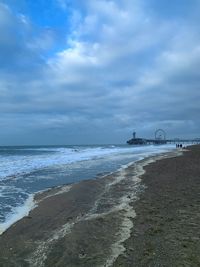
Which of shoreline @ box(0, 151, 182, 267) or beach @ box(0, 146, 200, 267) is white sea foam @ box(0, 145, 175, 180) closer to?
shoreline @ box(0, 151, 182, 267)

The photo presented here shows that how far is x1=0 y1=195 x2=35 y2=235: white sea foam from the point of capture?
31.9ft

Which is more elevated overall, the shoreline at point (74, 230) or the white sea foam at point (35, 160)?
the white sea foam at point (35, 160)

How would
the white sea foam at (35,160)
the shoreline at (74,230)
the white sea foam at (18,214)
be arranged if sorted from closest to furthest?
the shoreline at (74,230), the white sea foam at (18,214), the white sea foam at (35,160)

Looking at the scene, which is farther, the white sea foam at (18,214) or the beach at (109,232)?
the white sea foam at (18,214)

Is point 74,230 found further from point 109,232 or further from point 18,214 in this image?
point 18,214

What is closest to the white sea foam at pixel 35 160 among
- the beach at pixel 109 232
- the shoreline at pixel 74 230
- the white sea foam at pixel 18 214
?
the white sea foam at pixel 18 214

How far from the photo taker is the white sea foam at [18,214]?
9.71 meters

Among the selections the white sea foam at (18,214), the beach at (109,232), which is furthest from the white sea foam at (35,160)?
the beach at (109,232)

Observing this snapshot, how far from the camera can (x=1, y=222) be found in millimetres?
10102

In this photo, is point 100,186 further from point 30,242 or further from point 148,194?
point 30,242

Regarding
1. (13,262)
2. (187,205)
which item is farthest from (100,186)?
(13,262)

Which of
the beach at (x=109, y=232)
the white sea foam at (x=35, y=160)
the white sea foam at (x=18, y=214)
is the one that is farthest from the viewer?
the white sea foam at (x=35, y=160)

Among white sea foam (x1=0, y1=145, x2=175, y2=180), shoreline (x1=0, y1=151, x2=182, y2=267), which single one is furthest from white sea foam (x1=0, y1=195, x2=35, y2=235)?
white sea foam (x1=0, y1=145, x2=175, y2=180)

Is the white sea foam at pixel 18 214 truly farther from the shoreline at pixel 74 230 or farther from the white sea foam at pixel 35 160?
the white sea foam at pixel 35 160
